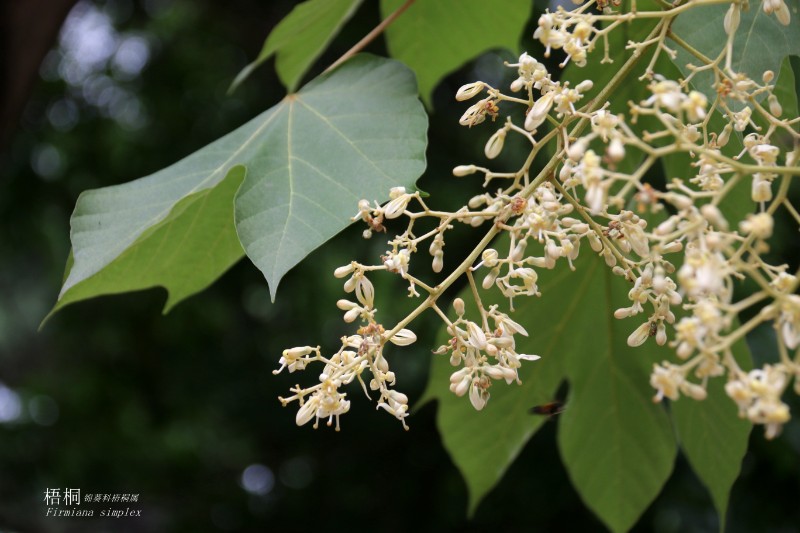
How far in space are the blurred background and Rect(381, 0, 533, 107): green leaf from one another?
0.94 metres

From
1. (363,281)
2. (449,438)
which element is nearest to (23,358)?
(449,438)

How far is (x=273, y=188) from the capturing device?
33.2 inches

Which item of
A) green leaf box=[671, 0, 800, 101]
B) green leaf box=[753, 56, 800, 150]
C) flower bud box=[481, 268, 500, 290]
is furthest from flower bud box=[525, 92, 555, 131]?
green leaf box=[753, 56, 800, 150]

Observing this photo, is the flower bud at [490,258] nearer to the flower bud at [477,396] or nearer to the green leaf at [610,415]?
the flower bud at [477,396]

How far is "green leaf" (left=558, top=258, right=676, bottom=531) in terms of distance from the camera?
3.86 feet

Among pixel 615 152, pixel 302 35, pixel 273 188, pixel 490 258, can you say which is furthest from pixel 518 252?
pixel 302 35

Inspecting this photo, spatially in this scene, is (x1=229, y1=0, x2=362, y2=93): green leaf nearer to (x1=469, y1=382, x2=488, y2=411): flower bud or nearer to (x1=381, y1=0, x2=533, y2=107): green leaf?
(x1=381, y1=0, x2=533, y2=107): green leaf

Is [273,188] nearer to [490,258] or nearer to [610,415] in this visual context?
[490,258]

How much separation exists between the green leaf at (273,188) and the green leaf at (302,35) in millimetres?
154

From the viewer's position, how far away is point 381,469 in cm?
260

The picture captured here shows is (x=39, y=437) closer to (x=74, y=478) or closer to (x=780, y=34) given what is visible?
(x=74, y=478)

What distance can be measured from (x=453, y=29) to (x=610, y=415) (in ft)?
2.02

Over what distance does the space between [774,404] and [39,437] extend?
284 centimetres

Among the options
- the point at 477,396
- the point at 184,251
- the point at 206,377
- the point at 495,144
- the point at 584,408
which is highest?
the point at 495,144
